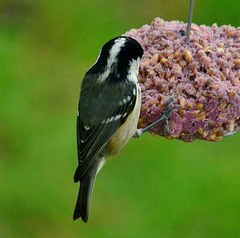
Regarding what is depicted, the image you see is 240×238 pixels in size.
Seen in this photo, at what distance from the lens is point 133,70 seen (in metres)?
2.73

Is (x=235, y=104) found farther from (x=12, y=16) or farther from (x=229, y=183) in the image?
(x=12, y=16)

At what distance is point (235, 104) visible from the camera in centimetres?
278

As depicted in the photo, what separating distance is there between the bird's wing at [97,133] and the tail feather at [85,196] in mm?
66

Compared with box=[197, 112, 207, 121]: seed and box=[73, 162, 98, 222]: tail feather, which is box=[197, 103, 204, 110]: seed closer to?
box=[197, 112, 207, 121]: seed

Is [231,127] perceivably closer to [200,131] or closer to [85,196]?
[200,131]

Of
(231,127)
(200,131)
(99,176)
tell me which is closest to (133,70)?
(200,131)

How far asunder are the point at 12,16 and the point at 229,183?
2.68 metres

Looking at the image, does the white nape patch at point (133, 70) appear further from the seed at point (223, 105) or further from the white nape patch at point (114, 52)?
the seed at point (223, 105)

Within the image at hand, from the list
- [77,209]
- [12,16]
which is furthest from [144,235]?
[12,16]

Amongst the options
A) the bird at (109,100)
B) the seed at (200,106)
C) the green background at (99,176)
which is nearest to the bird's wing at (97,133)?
the bird at (109,100)

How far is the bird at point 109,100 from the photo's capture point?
8.84 feet

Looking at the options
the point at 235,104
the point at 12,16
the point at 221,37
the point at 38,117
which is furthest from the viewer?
the point at 12,16

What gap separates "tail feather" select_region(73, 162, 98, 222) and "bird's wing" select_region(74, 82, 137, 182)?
7 centimetres

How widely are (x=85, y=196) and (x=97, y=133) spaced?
31 cm
